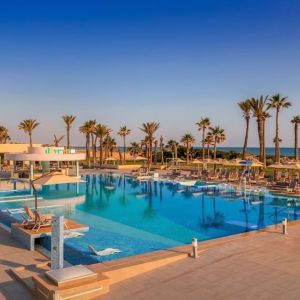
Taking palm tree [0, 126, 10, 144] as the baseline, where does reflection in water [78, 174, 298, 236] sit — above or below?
below

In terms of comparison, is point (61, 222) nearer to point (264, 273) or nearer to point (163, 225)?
point (264, 273)

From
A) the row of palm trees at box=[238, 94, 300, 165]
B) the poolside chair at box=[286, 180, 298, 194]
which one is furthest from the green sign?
the row of palm trees at box=[238, 94, 300, 165]

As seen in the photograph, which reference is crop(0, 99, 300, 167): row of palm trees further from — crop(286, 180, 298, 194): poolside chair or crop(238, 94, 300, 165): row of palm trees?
crop(286, 180, 298, 194): poolside chair

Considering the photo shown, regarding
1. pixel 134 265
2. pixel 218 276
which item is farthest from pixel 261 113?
pixel 134 265

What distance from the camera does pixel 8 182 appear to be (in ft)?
95.4

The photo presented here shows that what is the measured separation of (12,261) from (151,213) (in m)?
9.34

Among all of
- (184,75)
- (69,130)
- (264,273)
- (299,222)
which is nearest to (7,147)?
(69,130)

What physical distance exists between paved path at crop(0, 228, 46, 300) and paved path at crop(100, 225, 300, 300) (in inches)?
73.6

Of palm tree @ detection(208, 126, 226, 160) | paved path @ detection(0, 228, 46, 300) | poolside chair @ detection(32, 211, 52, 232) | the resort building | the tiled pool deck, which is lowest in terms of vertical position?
paved path @ detection(0, 228, 46, 300)

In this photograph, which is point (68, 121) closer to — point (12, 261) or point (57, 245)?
point (12, 261)

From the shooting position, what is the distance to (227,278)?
7.82 metres

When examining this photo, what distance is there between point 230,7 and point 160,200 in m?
11.6

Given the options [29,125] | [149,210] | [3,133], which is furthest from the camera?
[3,133]

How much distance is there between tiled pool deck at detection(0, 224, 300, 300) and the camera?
7.03 metres
